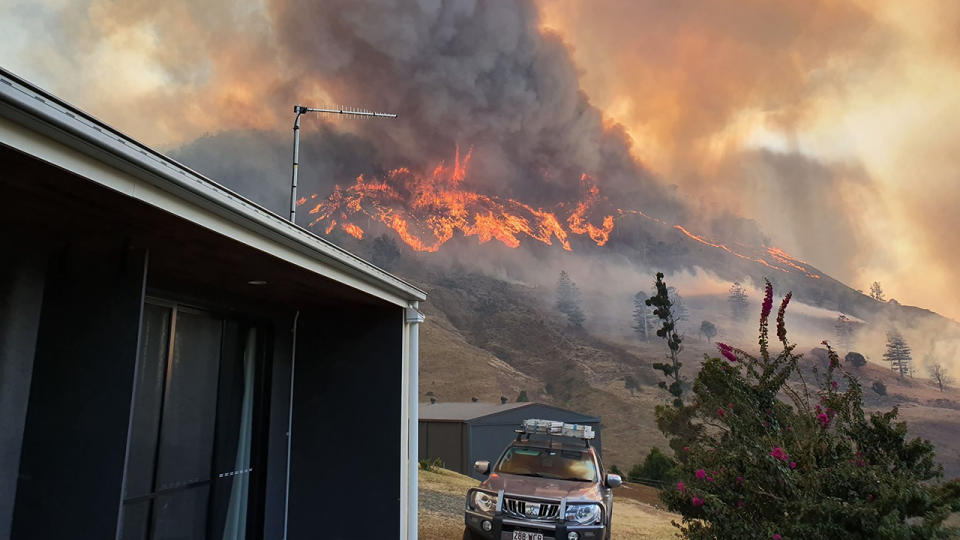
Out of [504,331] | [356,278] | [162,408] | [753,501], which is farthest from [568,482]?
[504,331]

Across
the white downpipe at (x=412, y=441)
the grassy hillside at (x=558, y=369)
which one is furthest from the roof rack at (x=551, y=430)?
the grassy hillside at (x=558, y=369)

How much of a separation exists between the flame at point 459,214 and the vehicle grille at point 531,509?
5176 inches

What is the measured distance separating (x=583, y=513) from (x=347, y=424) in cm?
299

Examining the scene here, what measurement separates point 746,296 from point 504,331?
6389 centimetres

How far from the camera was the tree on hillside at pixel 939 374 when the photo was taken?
3664 inches

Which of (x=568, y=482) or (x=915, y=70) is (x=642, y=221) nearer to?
(x=915, y=70)

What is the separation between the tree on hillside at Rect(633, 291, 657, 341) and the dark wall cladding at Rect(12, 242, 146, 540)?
106m

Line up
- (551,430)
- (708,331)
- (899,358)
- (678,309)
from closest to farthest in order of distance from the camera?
1. (551,430)
2. (899,358)
3. (708,331)
4. (678,309)

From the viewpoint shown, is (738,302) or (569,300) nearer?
(569,300)

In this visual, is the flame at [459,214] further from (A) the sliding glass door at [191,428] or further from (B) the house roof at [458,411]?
(A) the sliding glass door at [191,428]

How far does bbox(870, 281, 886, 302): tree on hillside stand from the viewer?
140m

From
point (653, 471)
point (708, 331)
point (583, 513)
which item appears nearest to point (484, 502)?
point (583, 513)

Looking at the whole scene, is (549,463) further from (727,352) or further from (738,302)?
(738,302)

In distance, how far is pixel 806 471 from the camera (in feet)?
15.9
